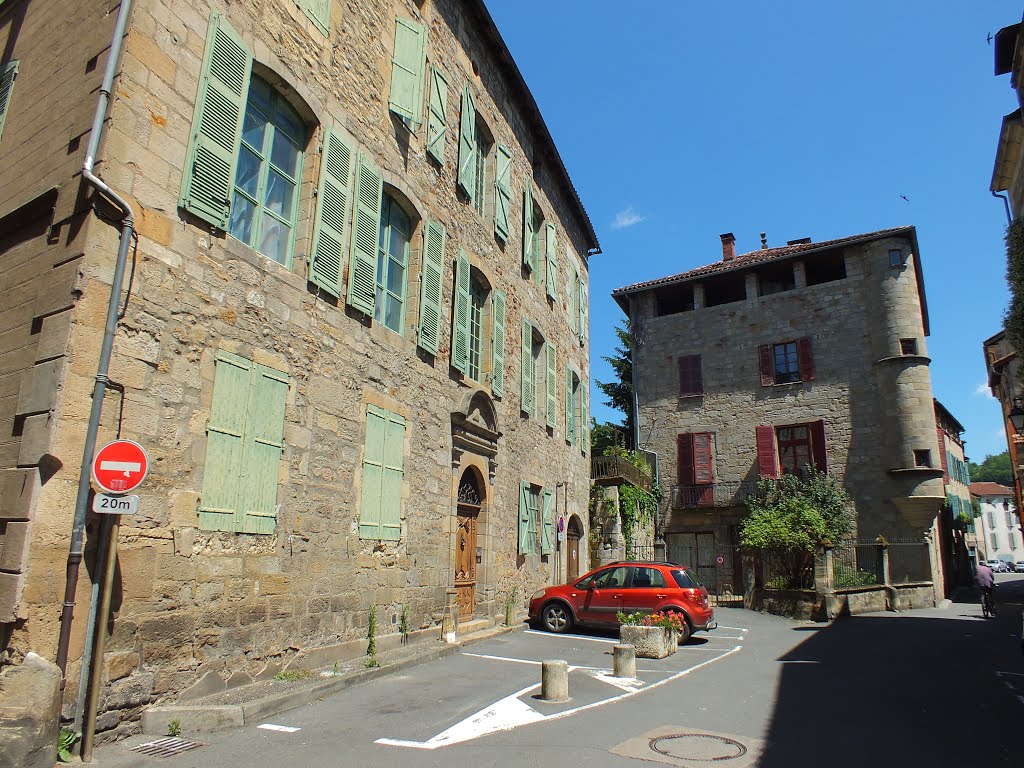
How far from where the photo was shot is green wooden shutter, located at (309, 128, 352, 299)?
761 centimetres

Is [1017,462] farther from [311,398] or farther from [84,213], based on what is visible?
[84,213]

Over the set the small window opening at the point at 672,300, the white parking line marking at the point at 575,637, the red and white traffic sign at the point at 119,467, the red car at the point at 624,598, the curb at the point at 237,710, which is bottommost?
the white parking line marking at the point at 575,637

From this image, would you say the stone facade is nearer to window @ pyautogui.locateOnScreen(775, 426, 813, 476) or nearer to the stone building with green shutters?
window @ pyautogui.locateOnScreen(775, 426, 813, 476)

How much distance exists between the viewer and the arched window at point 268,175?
684 centimetres

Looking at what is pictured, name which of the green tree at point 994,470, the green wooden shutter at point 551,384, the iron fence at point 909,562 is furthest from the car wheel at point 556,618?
the green tree at point 994,470

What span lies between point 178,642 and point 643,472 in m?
17.8

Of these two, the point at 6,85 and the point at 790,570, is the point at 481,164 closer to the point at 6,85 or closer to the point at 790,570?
the point at 6,85

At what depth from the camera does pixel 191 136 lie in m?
6.00

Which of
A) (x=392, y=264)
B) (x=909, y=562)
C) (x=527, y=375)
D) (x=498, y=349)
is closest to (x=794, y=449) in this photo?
(x=909, y=562)

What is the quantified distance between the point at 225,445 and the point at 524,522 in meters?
7.87

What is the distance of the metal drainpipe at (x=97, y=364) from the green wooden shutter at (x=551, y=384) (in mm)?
10876

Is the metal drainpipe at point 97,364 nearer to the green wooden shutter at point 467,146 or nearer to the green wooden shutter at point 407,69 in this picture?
the green wooden shutter at point 407,69

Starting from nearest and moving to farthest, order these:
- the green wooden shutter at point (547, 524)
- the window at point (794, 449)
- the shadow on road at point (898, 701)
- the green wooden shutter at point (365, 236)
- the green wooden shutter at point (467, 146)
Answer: the shadow on road at point (898, 701)
the green wooden shutter at point (365, 236)
the green wooden shutter at point (467, 146)
the green wooden shutter at point (547, 524)
the window at point (794, 449)

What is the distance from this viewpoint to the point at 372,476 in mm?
8328
